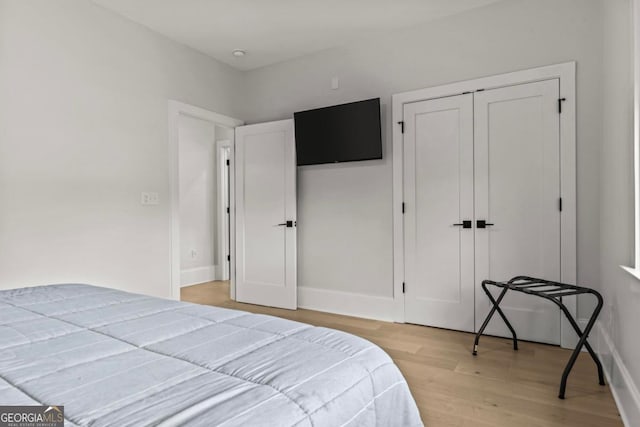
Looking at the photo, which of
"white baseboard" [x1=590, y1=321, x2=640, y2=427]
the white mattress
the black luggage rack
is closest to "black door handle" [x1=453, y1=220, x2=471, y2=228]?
the black luggage rack

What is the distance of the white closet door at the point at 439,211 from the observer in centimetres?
330

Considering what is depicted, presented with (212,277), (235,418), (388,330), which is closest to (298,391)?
(235,418)

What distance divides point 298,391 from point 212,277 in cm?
544

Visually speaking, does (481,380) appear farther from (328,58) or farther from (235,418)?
(328,58)

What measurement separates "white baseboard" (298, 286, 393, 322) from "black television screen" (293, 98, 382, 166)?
1.36 m

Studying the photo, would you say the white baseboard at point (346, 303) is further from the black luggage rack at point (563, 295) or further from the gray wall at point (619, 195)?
the gray wall at point (619, 195)

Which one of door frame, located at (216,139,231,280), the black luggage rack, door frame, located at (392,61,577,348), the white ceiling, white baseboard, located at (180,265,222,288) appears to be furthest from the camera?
door frame, located at (216,139,231,280)

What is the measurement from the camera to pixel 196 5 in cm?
318

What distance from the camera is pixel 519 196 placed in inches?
Answer: 121

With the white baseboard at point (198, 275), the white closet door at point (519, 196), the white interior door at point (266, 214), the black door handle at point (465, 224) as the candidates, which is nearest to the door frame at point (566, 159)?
the white closet door at point (519, 196)

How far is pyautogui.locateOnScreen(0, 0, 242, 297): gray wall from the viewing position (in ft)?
8.68

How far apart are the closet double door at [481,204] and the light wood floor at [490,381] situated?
243 millimetres

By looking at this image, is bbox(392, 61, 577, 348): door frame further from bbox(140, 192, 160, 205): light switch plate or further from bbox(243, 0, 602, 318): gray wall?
bbox(140, 192, 160, 205): light switch plate

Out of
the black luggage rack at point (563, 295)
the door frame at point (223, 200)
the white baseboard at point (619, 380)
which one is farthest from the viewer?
the door frame at point (223, 200)
